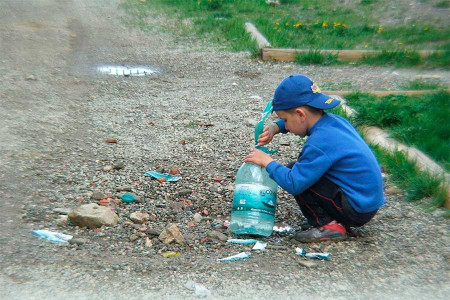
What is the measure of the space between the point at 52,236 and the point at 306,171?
1634 millimetres

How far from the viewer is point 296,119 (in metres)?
3.60

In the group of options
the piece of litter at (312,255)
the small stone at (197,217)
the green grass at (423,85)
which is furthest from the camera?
the green grass at (423,85)

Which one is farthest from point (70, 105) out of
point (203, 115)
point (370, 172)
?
point (370, 172)

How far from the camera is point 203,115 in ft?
20.9

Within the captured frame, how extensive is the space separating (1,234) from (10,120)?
247cm

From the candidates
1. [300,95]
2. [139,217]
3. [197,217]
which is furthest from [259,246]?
[300,95]

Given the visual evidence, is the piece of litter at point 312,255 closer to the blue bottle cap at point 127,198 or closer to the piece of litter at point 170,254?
the piece of litter at point 170,254

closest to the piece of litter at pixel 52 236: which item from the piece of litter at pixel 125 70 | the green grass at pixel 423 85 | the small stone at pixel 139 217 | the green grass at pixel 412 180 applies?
the small stone at pixel 139 217

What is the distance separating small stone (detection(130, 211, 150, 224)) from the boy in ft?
2.85

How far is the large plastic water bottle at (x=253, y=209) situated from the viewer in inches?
146

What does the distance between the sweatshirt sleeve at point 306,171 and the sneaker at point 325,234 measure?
332 mm

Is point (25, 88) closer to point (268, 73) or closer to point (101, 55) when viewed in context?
point (101, 55)

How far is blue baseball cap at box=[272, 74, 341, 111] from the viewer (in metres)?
3.49

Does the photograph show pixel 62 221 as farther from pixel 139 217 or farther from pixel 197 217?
pixel 197 217
